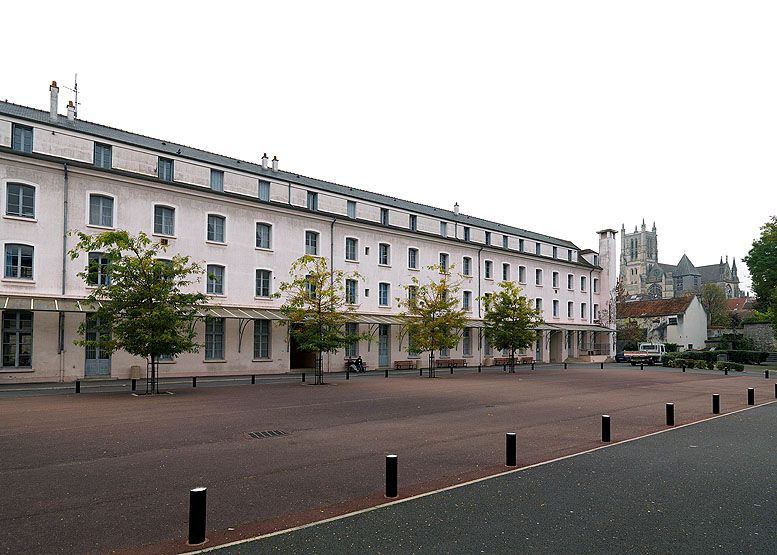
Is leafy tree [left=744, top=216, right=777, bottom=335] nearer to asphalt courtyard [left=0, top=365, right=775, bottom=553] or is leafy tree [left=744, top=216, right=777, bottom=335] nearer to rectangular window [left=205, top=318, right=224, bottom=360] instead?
asphalt courtyard [left=0, top=365, right=775, bottom=553]

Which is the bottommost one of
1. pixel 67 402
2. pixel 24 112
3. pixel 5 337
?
pixel 67 402

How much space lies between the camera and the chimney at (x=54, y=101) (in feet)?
90.5

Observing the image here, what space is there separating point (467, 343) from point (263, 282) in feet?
63.5

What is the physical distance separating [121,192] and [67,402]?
13.4m

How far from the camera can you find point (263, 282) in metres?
33.3

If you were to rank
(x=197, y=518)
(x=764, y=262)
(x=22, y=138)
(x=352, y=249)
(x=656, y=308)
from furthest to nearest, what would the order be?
(x=656, y=308) → (x=764, y=262) → (x=352, y=249) → (x=22, y=138) → (x=197, y=518)

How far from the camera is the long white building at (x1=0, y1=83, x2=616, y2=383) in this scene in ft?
81.5

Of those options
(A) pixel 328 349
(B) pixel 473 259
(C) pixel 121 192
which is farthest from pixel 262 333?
(B) pixel 473 259

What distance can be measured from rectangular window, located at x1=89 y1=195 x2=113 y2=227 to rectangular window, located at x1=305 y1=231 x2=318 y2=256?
11646 millimetres

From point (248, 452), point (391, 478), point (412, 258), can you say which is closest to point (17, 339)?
point (248, 452)

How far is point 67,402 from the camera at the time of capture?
17703 mm

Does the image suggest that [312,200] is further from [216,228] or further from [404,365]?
[404,365]

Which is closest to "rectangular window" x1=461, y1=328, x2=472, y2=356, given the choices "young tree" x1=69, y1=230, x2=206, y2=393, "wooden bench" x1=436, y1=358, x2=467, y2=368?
"wooden bench" x1=436, y1=358, x2=467, y2=368

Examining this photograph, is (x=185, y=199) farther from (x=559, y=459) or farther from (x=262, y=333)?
(x=559, y=459)
